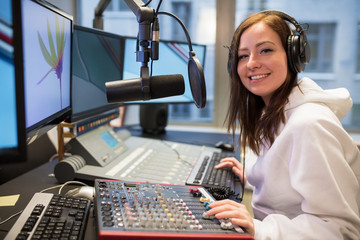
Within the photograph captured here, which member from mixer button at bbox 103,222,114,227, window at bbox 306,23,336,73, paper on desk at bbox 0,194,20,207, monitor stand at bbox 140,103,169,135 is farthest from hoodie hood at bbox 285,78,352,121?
window at bbox 306,23,336,73

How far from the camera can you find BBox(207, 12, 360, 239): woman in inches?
27.7

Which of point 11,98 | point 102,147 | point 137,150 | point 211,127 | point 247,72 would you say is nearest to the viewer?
point 11,98

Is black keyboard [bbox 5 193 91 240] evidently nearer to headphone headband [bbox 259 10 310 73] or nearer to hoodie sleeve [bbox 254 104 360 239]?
hoodie sleeve [bbox 254 104 360 239]

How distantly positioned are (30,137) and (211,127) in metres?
1.69

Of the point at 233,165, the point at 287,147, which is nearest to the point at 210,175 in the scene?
the point at 233,165

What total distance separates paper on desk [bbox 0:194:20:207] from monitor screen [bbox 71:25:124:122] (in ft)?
1.01

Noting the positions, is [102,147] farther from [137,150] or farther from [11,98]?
[11,98]

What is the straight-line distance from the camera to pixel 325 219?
709mm

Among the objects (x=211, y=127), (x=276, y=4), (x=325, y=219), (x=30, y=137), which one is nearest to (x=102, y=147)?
(x=30, y=137)

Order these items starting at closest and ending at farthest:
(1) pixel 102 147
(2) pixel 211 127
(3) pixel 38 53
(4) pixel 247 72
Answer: (3) pixel 38 53, (4) pixel 247 72, (1) pixel 102 147, (2) pixel 211 127

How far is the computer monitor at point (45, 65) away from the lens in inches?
28.3

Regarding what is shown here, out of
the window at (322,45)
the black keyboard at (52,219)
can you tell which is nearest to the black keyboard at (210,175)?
the black keyboard at (52,219)

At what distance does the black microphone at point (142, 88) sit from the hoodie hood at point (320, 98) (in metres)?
0.39

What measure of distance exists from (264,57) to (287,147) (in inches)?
11.8
